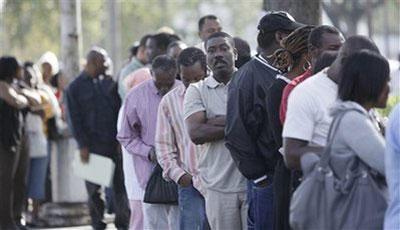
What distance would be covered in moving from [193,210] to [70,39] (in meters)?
9.66

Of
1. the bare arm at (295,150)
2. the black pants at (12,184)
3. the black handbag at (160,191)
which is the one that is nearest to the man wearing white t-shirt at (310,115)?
the bare arm at (295,150)

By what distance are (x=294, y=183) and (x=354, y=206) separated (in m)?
1.36

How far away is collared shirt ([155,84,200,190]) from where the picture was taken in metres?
10.9

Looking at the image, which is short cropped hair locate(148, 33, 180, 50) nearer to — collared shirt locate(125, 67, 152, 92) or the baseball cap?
collared shirt locate(125, 67, 152, 92)

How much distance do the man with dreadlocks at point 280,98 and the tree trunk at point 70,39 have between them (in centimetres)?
1116

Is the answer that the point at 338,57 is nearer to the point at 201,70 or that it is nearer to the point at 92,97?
the point at 201,70

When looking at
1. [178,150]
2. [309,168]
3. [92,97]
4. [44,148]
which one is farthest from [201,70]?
[44,148]

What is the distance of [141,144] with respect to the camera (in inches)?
472

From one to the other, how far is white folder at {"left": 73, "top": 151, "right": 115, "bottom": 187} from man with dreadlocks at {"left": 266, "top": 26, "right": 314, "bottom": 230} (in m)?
6.84

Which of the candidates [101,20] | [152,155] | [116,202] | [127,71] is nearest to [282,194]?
[152,155]

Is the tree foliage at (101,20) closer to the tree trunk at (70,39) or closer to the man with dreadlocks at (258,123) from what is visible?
the tree trunk at (70,39)

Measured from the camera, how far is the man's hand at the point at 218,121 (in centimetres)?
1017

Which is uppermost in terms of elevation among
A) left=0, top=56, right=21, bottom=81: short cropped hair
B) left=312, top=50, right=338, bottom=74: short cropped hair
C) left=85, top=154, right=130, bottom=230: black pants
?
left=0, top=56, right=21, bottom=81: short cropped hair

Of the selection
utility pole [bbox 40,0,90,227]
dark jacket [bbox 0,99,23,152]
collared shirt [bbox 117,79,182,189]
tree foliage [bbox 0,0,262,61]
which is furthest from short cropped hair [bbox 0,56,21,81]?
tree foliage [bbox 0,0,262,61]
